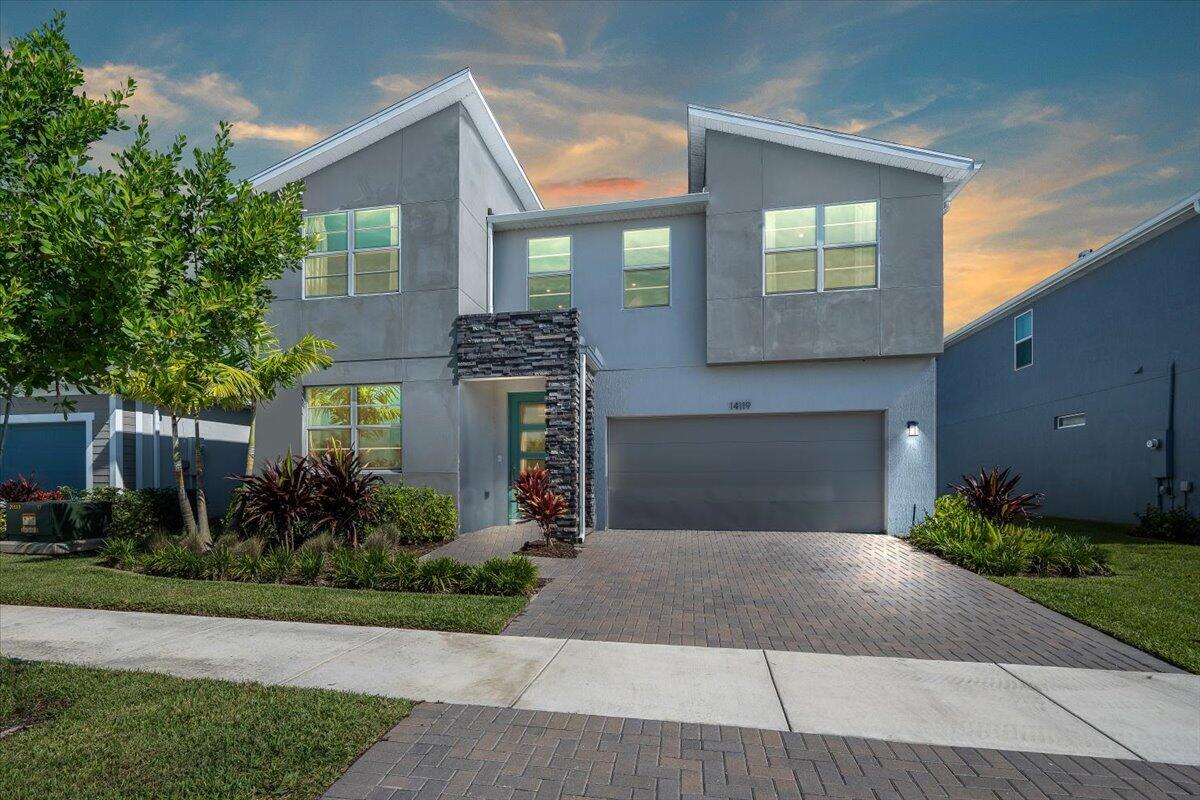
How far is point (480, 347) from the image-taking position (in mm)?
12195

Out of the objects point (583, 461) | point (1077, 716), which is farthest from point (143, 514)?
point (1077, 716)

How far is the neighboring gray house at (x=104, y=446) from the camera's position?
555 inches

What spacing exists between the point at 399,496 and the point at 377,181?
6.75m

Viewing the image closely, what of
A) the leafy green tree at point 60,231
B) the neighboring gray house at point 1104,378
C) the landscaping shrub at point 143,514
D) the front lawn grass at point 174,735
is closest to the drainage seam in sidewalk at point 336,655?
the front lawn grass at point 174,735

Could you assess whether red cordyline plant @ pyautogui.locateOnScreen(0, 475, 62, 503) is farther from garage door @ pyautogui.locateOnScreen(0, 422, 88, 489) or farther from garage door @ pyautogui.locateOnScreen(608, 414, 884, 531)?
garage door @ pyautogui.locateOnScreen(608, 414, 884, 531)

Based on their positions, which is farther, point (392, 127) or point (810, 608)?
point (392, 127)

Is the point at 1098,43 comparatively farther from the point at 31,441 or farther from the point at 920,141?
the point at 31,441

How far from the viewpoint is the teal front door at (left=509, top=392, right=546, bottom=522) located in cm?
1445

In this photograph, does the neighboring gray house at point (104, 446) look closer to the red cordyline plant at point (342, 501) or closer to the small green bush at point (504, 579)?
the red cordyline plant at point (342, 501)

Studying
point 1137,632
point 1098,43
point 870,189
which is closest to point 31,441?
point 870,189

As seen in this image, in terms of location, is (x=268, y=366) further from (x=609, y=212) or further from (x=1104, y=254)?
(x=1104, y=254)

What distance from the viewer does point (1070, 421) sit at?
54.4ft

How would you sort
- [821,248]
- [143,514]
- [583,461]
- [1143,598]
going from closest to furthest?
[1143,598] < [143,514] < [583,461] < [821,248]

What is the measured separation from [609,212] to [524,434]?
543 centimetres
